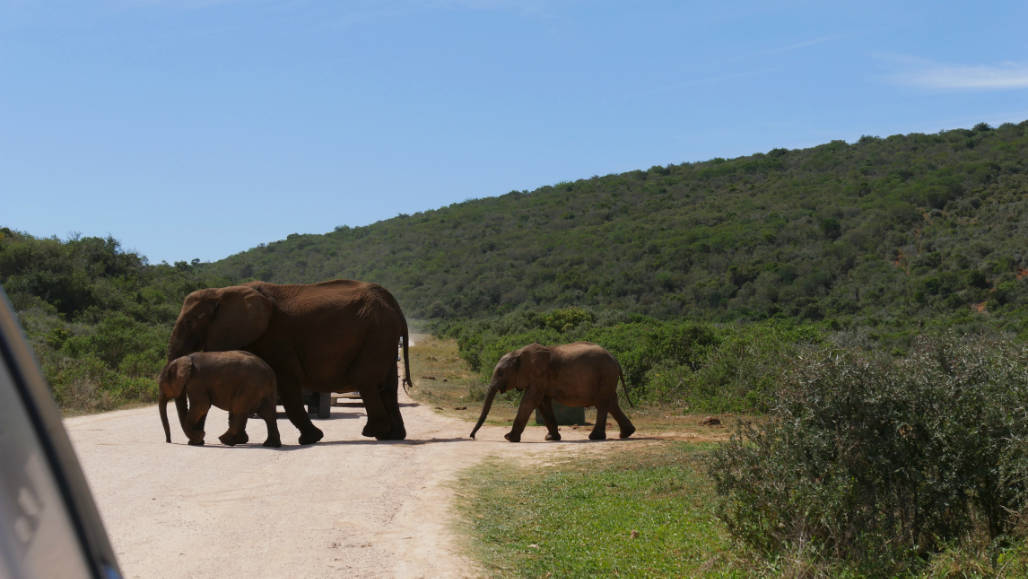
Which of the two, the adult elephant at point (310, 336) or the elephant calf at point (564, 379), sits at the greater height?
the adult elephant at point (310, 336)

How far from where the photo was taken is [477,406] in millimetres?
22594

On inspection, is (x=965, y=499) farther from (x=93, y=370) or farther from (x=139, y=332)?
(x=139, y=332)

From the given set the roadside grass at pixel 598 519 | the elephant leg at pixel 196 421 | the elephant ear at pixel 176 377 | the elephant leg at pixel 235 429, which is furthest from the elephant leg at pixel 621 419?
the elephant ear at pixel 176 377

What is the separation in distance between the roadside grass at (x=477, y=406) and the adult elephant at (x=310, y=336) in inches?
119

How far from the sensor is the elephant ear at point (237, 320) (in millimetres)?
14445

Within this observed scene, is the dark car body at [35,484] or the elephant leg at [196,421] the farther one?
the elephant leg at [196,421]

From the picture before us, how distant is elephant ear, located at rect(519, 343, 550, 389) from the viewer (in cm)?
1545

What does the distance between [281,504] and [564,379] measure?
757 centimetres

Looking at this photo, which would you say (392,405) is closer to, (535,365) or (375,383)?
(375,383)

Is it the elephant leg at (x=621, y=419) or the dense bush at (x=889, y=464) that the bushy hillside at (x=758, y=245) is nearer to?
the elephant leg at (x=621, y=419)

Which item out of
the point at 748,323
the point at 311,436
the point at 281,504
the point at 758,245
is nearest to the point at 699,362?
the point at 311,436

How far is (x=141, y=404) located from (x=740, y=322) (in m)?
29.3

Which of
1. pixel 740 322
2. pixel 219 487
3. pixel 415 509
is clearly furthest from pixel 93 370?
pixel 740 322

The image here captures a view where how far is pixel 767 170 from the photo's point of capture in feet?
273
